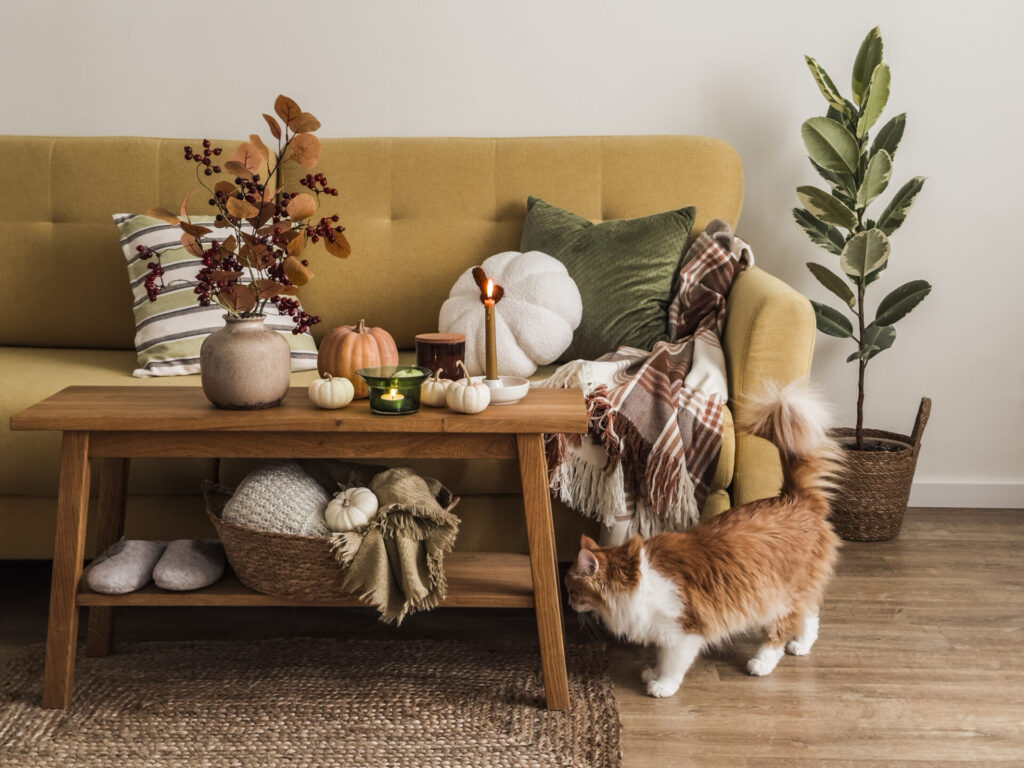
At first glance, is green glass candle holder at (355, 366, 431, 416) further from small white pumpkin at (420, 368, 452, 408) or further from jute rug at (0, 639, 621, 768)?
jute rug at (0, 639, 621, 768)

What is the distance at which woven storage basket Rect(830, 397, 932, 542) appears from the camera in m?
2.45

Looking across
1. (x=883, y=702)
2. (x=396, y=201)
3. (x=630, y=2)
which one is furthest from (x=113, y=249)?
(x=883, y=702)

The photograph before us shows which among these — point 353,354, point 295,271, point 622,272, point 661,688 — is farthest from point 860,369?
point 295,271

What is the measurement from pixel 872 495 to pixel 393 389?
148 cm

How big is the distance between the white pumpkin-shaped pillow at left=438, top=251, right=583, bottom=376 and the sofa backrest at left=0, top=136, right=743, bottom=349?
286 millimetres

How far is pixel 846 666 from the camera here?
5.81ft

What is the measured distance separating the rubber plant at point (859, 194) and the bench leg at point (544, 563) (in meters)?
1.26

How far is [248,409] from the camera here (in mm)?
1557

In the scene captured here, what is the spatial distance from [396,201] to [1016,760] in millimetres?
1840

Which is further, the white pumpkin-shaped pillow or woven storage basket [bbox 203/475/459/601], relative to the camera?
the white pumpkin-shaped pillow

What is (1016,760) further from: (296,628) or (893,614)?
(296,628)

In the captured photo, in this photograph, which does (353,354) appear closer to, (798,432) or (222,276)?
(222,276)

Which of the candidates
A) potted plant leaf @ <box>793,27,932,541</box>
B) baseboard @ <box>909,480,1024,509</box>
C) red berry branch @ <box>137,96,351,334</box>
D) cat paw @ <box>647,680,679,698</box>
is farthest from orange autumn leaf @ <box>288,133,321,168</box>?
baseboard @ <box>909,480,1024,509</box>

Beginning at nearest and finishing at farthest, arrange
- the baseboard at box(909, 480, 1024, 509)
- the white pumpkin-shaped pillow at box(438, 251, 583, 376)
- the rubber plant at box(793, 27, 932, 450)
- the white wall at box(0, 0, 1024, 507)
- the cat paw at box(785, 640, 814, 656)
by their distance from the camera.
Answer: the cat paw at box(785, 640, 814, 656), the white pumpkin-shaped pillow at box(438, 251, 583, 376), the rubber plant at box(793, 27, 932, 450), the white wall at box(0, 0, 1024, 507), the baseboard at box(909, 480, 1024, 509)
